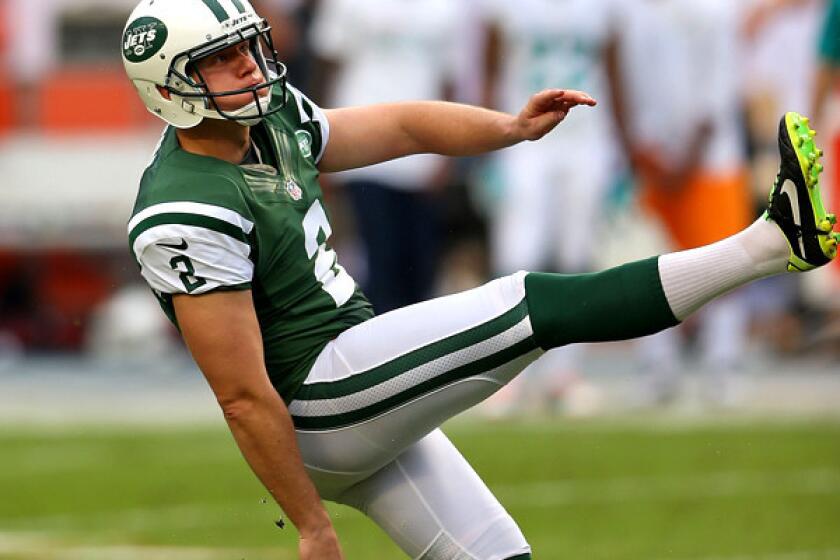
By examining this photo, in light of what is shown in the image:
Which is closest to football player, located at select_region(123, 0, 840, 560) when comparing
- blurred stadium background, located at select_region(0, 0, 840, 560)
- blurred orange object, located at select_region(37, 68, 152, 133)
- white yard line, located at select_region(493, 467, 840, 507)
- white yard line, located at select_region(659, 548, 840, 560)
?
blurred stadium background, located at select_region(0, 0, 840, 560)

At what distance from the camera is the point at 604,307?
3.96m

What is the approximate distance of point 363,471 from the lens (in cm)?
434

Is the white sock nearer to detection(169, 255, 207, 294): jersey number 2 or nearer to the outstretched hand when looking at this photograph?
the outstretched hand

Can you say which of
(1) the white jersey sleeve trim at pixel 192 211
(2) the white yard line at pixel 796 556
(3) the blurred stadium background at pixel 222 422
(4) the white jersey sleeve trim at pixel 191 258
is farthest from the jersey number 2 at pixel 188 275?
(2) the white yard line at pixel 796 556

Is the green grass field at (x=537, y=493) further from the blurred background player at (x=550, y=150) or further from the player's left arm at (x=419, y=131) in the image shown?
the player's left arm at (x=419, y=131)

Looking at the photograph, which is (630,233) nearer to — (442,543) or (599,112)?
(599,112)

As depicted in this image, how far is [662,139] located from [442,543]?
573 cm

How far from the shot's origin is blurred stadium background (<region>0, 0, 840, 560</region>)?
677 centimetres

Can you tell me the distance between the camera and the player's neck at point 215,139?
425 centimetres

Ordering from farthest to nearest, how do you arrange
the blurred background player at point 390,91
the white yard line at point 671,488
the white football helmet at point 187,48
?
the blurred background player at point 390,91 < the white yard line at point 671,488 < the white football helmet at point 187,48

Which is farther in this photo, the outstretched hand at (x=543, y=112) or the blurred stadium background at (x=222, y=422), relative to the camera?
the blurred stadium background at (x=222, y=422)

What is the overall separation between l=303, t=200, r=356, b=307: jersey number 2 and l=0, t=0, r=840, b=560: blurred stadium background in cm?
94

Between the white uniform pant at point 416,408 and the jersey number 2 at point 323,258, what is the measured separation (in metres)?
0.16

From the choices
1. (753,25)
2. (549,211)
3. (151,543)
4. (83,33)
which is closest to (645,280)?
(151,543)
